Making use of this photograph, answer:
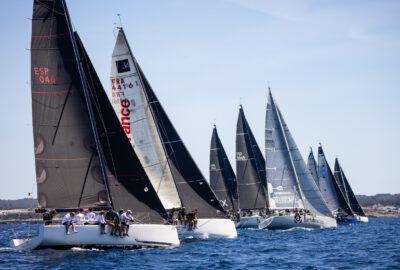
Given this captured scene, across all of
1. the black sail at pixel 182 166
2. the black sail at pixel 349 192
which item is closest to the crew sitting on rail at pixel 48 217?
the black sail at pixel 182 166

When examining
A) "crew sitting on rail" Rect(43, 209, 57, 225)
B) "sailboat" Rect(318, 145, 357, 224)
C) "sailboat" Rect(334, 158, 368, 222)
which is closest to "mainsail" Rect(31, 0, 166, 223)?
"crew sitting on rail" Rect(43, 209, 57, 225)

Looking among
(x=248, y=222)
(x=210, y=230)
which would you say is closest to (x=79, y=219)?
(x=210, y=230)

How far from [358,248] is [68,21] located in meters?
17.9

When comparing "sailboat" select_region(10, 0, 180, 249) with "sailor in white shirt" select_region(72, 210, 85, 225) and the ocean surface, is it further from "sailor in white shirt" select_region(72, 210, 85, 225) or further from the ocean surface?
the ocean surface

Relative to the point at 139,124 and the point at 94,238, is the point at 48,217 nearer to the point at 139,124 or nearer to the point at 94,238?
the point at 94,238

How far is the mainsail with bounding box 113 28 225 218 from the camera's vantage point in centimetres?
3669

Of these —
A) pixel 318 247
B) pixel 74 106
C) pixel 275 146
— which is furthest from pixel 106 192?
pixel 275 146

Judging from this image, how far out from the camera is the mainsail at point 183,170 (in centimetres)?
3669

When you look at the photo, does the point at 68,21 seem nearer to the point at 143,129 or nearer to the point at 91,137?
the point at 91,137

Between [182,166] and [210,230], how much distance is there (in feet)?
16.4

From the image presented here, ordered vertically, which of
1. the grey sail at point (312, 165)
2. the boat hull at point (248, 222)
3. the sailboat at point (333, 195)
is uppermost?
the grey sail at point (312, 165)

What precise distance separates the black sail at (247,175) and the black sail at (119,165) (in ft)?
106

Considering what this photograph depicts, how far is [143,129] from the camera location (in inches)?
1389

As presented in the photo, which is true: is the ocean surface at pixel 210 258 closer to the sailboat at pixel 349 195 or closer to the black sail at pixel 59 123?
the black sail at pixel 59 123
